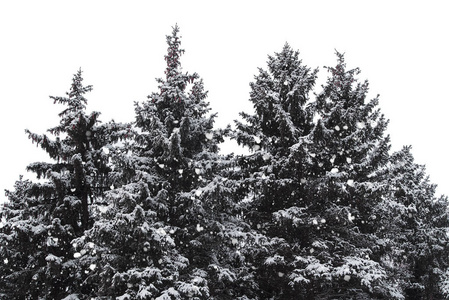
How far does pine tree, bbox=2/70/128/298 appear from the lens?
12.3m

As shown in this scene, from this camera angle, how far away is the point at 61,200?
13.2 metres

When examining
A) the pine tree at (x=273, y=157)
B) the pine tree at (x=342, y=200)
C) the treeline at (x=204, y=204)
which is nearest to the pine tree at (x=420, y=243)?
the pine tree at (x=342, y=200)

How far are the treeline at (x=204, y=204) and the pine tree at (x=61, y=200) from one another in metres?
0.04

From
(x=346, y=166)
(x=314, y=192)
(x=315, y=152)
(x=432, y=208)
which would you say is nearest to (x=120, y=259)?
(x=314, y=192)

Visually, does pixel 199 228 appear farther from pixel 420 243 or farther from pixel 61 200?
pixel 420 243

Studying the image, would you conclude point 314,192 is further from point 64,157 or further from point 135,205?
point 64,157

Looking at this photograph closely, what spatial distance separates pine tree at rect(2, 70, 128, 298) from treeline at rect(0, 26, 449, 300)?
0.15 ft

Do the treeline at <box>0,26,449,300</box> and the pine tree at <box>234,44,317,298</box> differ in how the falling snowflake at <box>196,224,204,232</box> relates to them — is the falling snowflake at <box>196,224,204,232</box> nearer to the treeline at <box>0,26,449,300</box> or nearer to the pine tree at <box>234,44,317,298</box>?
the treeline at <box>0,26,449,300</box>

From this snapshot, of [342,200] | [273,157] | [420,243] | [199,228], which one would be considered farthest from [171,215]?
[420,243]

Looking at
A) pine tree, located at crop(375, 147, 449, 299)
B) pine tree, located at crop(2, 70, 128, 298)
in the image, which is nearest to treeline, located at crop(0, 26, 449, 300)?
pine tree, located at crop(2, 70, 128, 298)

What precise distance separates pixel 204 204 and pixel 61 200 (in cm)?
505

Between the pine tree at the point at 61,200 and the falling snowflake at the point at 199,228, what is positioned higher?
the pine tree at the point at 61,200

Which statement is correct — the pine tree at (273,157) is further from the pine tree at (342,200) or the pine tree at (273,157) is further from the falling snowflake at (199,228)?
the falling snowflake at (199,228)

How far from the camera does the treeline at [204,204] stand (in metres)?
10.9
